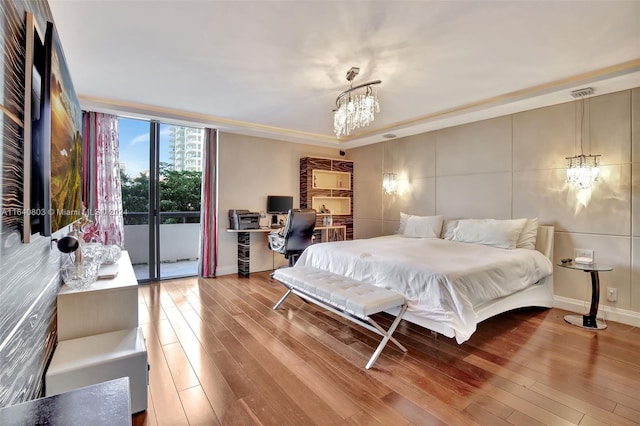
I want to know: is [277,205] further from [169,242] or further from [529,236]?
[529,236]

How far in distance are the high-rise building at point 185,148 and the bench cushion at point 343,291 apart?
267 centimetres

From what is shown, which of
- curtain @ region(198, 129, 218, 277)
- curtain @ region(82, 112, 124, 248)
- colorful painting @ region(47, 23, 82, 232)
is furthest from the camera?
curtain @ region(198, 129, 218, 277)

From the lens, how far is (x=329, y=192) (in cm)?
621

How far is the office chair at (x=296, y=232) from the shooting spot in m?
4.34

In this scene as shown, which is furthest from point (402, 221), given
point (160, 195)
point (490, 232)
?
point (160, 195)

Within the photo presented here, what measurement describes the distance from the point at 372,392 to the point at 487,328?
1.69 metres

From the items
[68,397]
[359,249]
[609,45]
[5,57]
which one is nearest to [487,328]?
Result: [359,249]

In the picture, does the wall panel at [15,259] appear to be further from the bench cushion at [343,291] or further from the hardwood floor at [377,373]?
the bench cushion at [343,291]

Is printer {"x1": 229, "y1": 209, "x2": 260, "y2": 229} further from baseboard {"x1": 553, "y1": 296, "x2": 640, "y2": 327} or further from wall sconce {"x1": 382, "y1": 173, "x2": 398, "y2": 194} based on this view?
baseboard {"x1": 553, "y1": 296, "x2": 640, "y2": 327}

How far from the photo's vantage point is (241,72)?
2.98 meters

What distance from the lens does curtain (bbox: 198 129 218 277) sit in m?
4.80

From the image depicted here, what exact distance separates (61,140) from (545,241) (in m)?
4.51

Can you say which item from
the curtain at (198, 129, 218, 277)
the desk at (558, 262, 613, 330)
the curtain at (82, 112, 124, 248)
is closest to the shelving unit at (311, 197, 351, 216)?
the curtain at (198, 129, 218, 277)

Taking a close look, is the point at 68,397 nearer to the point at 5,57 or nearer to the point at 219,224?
the point at 5,57
